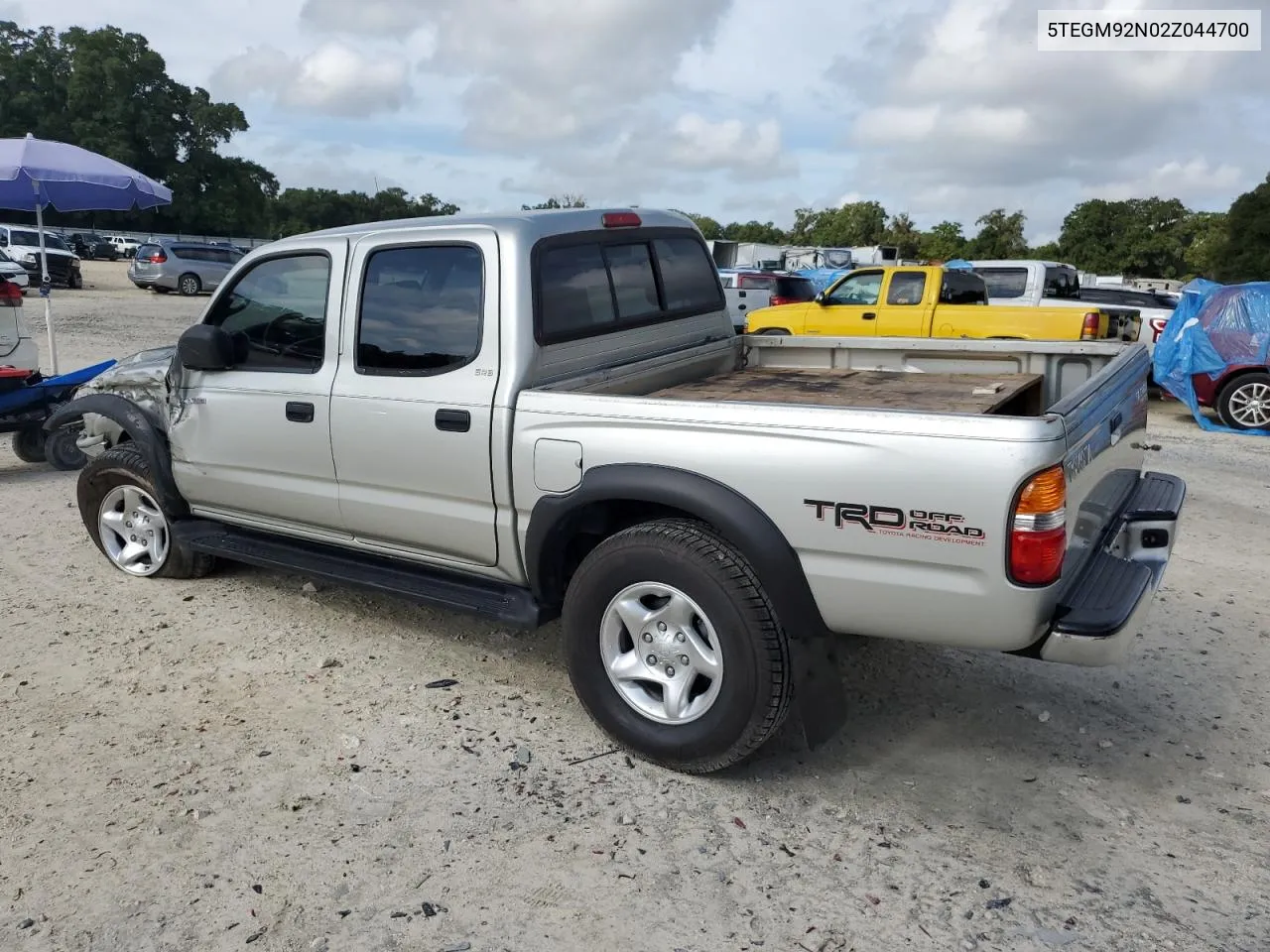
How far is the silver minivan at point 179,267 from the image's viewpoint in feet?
86.5

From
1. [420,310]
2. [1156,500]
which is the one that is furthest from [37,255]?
[1156,500]

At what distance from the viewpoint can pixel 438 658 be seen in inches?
170

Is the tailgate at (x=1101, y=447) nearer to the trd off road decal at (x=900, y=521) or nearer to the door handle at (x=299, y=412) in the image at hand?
the trd off road decal at (x=900, y=521)

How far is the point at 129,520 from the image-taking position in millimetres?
5277

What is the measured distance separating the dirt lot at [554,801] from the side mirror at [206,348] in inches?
49.2

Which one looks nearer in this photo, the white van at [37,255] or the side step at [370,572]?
the side step at [370,572]

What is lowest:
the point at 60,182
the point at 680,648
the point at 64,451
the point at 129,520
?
the point at 680,648

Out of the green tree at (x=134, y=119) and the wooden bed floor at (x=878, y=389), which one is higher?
the green tree at (x=134, y=119)

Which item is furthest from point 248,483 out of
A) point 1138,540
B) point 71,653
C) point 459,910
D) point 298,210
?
point 298,210

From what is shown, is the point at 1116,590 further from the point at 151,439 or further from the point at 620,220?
the point at 151,439

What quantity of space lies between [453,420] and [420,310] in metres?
0.54

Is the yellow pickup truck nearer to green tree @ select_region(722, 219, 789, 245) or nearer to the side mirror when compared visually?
the side mirror

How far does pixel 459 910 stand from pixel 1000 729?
2.14 metres

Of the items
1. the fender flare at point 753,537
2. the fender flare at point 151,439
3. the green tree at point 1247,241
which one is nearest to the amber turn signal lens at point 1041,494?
the fender flare at point 753,537
